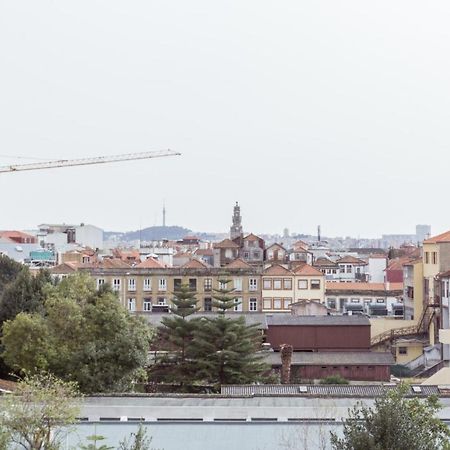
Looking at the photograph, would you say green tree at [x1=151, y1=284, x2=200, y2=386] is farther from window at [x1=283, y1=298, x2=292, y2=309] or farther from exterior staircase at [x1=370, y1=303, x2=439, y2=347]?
window at [x1=283, y1=298, x2=292, y2=309]

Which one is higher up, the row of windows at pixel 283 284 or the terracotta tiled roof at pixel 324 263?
the terracotta tiled roof at pixel 324 263

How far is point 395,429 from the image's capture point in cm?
1402

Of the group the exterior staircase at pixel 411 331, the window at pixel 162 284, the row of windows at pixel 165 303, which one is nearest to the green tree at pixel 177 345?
the exterior staircase at pixel 411 331

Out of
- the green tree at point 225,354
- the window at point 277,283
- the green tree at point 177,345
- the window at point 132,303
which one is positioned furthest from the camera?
the window at point 277,283

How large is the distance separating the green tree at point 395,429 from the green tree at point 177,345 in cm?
1977

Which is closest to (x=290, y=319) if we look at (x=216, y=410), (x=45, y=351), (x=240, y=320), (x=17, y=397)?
(x=240, y=320)

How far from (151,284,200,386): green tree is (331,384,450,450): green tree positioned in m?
19.8

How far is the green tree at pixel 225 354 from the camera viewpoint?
110 ft

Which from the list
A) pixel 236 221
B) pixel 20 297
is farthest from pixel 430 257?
pixel 236 221

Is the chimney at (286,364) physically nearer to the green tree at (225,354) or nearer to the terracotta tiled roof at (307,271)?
the green tree at (225,354)

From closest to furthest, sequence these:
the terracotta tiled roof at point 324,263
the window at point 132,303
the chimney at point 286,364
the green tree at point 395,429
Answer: the green tree at point 395,429 < the chimney at point 286,364 < the window at point 132,303 < the terracotta tiled roof at point 324,263

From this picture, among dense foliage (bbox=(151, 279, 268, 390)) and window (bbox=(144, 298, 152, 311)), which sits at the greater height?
window (bbox=(144, 298, 152, 311))

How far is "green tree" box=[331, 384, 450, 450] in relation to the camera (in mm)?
13922

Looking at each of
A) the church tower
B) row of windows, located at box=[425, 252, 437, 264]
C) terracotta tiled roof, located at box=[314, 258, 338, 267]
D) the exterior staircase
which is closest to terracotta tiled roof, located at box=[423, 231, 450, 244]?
row of windows, located at box=[425, 252, 437, 264]
